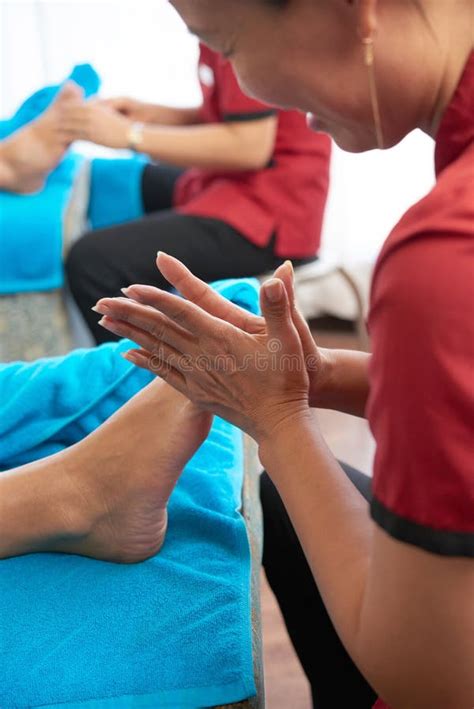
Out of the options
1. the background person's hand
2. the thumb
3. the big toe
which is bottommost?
the background person's hand

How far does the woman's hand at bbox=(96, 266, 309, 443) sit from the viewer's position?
2.17ft

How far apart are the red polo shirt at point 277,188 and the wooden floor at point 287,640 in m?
0.42

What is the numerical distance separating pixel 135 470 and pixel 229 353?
23 centimetres

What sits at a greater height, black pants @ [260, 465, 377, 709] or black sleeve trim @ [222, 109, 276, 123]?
black sleeve trim @ [222, 109, 276, 123]

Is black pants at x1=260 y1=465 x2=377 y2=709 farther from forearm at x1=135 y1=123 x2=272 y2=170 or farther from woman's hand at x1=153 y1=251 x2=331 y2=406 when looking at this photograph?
forearm at x1=135 y1=123 x2=272 y2=170

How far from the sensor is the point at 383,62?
1.87ft

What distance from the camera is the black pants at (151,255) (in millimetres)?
1702

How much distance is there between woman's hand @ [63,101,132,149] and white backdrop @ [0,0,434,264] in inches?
27.5

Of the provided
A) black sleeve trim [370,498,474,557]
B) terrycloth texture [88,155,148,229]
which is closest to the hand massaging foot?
black sleeve trim [370,498,474,557]

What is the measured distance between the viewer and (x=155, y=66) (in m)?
2.46

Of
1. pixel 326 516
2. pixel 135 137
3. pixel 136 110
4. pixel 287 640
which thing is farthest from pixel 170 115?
pixel 326 516

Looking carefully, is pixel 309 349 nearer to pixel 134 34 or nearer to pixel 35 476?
pixel 35 476

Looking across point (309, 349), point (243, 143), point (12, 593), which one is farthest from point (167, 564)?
point (243, 143)

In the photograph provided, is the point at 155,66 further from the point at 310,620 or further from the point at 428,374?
the point at 428,374
